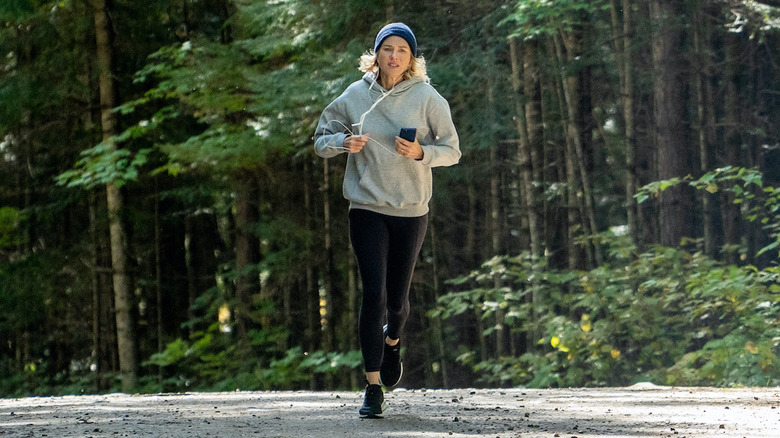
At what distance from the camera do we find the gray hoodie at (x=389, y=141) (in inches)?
214

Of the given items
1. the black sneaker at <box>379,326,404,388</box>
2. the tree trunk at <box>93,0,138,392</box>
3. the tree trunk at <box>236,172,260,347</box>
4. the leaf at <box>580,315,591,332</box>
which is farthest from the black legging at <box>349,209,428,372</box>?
the tree trunk at <box>93,0,138,392</box>

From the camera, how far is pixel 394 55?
5.46 m

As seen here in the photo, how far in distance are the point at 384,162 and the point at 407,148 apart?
0.25 metres

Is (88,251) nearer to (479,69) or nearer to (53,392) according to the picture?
(53,392)

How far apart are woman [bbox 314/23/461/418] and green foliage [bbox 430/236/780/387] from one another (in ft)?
16.8

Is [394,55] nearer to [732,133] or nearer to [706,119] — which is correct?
[706,119]

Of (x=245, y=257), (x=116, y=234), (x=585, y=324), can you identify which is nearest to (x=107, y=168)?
(x=116, y=234)

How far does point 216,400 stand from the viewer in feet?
23.3

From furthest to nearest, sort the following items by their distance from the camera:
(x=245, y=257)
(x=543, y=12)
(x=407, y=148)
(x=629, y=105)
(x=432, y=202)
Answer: (x=245, y=257), (x=629, y=105), (x=432, y=202), (x=543, y=12), (x=407, y=148)

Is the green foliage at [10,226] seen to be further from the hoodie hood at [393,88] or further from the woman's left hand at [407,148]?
the woman's left hand at [407,148]

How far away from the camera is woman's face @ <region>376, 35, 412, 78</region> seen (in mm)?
5469

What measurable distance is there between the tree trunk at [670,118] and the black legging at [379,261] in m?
8.46

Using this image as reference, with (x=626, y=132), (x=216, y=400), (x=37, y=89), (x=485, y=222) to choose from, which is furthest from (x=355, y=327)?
(x=216, y=400)

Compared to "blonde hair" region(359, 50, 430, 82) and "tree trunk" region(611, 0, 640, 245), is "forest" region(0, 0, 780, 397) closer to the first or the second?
"tree trunk" region(611, 0, 640, 245)
